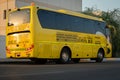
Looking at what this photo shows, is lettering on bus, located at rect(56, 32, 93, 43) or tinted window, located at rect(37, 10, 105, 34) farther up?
tinted window, located at rect(37, 10, 105, 34)

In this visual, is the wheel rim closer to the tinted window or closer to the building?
the tinted window

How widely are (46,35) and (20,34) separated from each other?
5.12ft

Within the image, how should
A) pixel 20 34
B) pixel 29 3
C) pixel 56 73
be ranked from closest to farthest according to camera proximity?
pixel 56 73 < pixel 20 34 < pixel 29 3

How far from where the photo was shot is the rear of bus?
23141 millimetres

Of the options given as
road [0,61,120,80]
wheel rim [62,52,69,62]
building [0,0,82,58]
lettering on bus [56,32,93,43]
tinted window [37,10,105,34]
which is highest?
building [0,0,82,58]

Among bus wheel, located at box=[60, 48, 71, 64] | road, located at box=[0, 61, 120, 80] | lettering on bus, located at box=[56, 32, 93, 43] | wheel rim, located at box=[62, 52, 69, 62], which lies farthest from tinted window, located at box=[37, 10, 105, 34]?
road, located at box=[0, 61, 120, 80]

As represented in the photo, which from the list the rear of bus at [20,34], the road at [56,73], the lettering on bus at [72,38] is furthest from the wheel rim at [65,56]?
the road at [56,73]

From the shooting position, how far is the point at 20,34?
77.4 ft

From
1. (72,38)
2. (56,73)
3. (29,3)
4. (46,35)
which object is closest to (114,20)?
(29,3)

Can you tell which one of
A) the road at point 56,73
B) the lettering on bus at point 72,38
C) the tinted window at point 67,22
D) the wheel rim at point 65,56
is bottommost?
the road at point 56,73

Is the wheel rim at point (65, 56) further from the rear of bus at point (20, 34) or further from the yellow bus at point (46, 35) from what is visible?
the rear of bus at point (20, 34)

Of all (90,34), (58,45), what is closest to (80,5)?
(90,34)

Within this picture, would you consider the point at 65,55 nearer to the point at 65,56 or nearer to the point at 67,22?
the point at 65,56

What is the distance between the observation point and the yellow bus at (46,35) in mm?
23156
